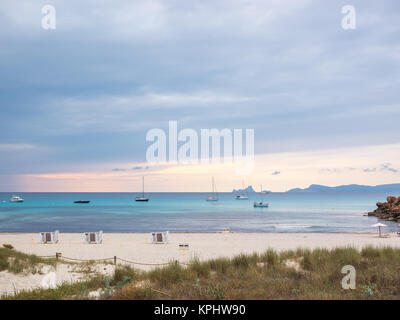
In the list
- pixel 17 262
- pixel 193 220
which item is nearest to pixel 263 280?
pixel 17 262

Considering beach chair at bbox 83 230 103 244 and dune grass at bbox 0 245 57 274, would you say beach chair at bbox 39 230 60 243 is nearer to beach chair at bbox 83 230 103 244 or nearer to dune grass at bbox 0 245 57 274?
beach chair at bbox 83 230 103 244

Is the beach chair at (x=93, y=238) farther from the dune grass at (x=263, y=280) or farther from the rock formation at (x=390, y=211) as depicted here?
the rock formation at (x=390, y=211)

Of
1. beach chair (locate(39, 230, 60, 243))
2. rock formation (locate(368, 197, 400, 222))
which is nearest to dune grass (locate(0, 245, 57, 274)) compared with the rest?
beach chair (locate(39, 230, 60, 243))

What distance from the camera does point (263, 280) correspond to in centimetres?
781

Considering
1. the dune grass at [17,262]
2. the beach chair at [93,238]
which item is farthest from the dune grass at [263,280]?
the beach chair at [93,238]

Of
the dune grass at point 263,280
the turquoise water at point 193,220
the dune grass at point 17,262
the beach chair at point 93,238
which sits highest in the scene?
the dune grass at point 263,280

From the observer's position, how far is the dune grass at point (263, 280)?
6.84 m

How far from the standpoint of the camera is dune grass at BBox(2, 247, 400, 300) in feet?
22.4
